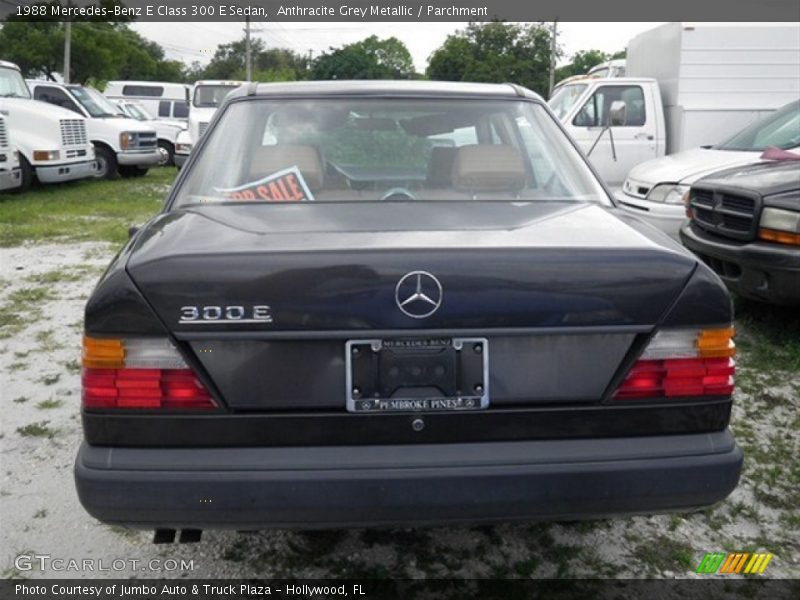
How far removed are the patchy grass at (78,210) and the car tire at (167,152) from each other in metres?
4.78

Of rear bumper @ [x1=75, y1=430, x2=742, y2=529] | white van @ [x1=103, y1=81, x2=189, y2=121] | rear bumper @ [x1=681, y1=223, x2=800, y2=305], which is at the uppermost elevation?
white van @ [x1=103, y1=81, x2=189, y2=121]

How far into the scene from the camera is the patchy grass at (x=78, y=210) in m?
9.11

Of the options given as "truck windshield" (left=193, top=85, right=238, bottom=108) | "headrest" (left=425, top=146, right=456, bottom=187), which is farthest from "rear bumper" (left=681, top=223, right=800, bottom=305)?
"truck windshield" (left=193, top=85, right=238, bottom=108)

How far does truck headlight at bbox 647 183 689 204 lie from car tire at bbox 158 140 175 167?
51.9 feet

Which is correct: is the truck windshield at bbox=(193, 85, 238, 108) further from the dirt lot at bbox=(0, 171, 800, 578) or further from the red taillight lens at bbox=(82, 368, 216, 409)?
the red taillight lens at bbox=(82, 368, 216, 409)

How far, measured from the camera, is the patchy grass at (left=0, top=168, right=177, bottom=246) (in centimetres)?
911

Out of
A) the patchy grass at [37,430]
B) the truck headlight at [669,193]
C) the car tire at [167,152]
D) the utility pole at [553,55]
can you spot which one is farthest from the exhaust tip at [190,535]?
the utility pole at [553,55]

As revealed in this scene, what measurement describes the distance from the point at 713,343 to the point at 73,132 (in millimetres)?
13604

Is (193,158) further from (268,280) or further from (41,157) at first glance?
(41,157)

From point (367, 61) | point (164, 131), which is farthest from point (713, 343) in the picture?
point (367, 61)

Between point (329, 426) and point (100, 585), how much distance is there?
118 cm

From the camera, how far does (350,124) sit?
3.24 metres

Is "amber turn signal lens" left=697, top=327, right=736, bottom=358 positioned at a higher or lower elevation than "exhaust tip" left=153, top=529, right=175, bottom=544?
higher

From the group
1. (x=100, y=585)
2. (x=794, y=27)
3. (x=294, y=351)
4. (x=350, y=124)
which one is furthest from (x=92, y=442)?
(x=794, y=27)
